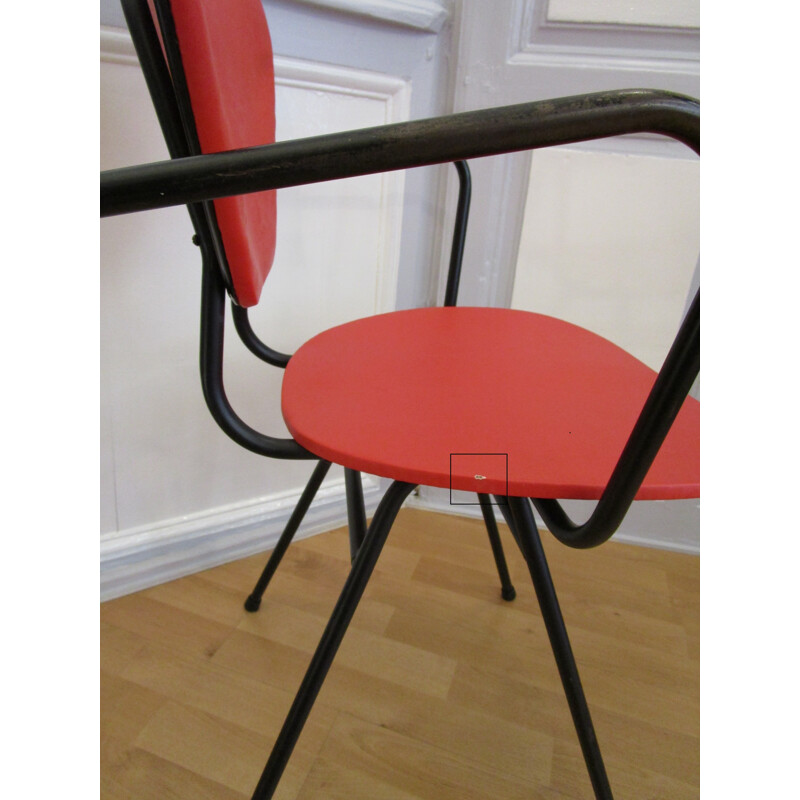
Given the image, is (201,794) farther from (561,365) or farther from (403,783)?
(561,365)

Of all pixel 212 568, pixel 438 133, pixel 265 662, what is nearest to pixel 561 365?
pixel 438 133

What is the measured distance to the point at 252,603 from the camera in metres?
0.92

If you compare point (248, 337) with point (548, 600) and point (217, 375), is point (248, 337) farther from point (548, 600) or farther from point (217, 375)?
point (548, 600)

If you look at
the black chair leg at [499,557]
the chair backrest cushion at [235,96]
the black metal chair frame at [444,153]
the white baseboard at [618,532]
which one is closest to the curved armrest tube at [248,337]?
the chair backrest cushion at [235,96]

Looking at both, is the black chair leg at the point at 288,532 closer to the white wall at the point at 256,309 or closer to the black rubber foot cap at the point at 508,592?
Result: the white wall at the point at 256,309

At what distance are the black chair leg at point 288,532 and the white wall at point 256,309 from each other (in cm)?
14

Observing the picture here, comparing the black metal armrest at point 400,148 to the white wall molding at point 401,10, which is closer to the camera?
the black metal armrest at point 400,148

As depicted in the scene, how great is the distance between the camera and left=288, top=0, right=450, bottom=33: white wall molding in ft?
2.65

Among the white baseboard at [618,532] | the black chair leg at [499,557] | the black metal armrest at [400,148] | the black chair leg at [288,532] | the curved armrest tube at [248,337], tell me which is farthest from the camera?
the white baseboard at [618,532]

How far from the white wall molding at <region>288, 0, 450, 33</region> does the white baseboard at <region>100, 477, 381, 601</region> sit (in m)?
0.80

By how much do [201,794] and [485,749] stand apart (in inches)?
13.9

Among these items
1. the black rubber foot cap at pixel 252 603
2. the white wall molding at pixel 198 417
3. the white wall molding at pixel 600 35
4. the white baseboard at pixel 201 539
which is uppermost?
the white wall molding at pixel 600 35

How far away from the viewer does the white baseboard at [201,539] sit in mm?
920

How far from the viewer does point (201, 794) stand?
2.15 feet
